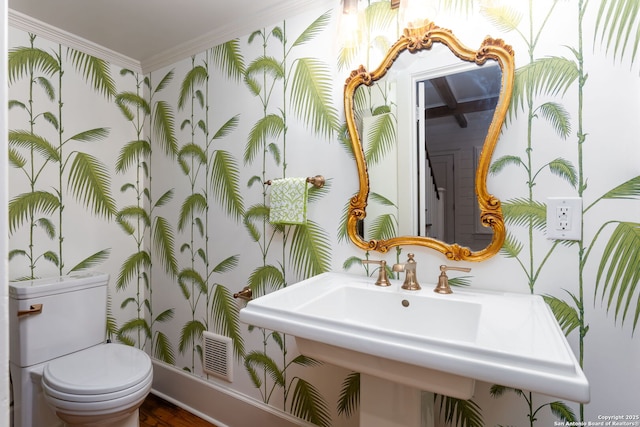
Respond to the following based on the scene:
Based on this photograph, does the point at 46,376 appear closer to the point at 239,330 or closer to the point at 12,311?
the point at 12,311

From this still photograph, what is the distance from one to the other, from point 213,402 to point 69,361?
2.50 ft

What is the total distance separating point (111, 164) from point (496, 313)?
227 cm

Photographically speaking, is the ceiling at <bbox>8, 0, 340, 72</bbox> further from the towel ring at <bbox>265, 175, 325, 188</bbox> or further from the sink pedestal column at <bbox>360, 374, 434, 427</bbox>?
the sink pedestal column at <bbox>360, 374, 434, 427</bbox>

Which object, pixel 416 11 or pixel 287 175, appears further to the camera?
pixel 287 175

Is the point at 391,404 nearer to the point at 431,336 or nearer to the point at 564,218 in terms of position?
the point at 431,336

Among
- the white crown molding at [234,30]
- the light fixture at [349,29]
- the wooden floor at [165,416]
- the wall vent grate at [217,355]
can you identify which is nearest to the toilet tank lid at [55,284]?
the wall vent grate at [217,355]

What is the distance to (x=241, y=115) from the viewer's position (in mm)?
1756

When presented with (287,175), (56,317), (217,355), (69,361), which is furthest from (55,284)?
(287,175)

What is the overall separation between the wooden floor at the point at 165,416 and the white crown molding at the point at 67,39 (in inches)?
86.5

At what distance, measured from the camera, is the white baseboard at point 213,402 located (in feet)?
5.35

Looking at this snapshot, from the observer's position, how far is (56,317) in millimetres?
1623

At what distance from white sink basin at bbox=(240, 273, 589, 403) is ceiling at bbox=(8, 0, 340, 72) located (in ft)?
4.37

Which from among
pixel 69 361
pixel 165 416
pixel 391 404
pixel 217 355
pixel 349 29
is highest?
pixel 349 29

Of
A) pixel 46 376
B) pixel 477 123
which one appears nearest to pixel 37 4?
pixel 46 376
